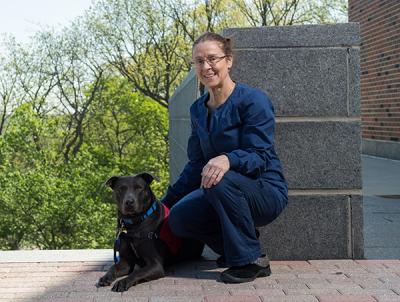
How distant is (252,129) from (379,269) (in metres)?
1.36

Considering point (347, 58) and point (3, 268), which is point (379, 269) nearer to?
point (347, 58)

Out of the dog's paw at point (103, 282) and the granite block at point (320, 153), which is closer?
the dog's paw at point (103, 282)

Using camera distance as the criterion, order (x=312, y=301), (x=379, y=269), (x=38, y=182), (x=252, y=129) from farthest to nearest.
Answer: (x=38, y=182) → (x=379, y=269) → (x=252, y=129) → (x=312, y=301)

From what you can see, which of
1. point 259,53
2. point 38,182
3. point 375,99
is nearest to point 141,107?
point 38,182

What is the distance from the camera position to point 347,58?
17.5 feet

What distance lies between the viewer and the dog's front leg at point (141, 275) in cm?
450

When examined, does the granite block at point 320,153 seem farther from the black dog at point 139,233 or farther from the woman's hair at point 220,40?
the black dog at point 139,233

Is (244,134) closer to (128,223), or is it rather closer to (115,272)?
(128,223)

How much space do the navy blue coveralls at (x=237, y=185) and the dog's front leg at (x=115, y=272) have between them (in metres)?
0.40

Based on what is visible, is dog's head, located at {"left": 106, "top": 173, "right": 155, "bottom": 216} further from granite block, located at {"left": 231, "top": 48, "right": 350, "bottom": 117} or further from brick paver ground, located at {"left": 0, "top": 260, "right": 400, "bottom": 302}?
granite block, located at {"left": 231, "top": 48, "right": 350, "bottom": 117}

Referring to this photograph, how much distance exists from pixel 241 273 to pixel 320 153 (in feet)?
4.06

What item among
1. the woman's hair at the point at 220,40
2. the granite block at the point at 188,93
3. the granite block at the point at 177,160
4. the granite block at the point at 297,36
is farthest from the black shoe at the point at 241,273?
the granite block at the point at 177,160

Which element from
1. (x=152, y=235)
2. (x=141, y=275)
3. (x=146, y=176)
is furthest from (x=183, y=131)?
(x=141, y=275)

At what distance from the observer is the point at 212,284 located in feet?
15.2
